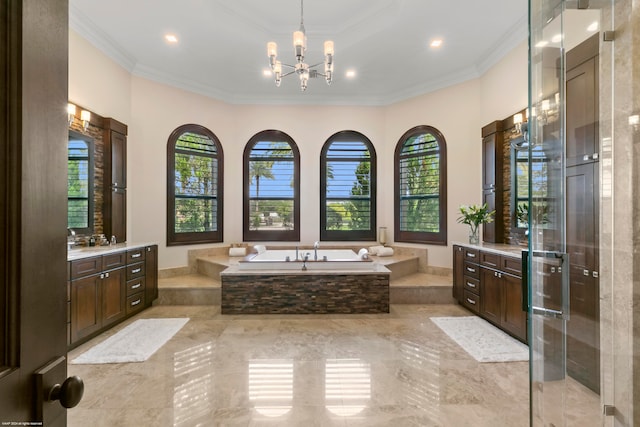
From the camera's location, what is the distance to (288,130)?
222 inches

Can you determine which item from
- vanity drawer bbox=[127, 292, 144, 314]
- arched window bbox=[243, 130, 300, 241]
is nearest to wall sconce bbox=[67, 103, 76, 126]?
vanity drawer bbox=[127, 292, 144, 314]

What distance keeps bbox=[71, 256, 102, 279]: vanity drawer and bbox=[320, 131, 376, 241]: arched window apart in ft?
11.5

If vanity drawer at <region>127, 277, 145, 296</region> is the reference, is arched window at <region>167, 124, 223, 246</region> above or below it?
above

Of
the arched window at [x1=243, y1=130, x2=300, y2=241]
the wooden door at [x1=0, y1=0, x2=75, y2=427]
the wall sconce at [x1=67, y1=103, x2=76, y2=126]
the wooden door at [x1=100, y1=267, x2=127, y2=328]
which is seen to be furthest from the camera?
the arched window at [x1=243, y1=130, x2=300, y2=241]

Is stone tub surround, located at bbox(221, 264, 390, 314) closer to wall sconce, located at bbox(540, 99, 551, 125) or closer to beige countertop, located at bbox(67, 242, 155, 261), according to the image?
beige countertop, located at bbox(67, 242, 155, 261)

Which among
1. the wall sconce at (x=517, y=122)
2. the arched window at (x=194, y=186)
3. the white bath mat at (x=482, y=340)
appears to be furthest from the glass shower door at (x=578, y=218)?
the arched window at (x=194, y=186)

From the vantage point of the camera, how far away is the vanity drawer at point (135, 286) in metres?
3.65

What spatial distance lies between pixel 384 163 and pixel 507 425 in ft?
14.4

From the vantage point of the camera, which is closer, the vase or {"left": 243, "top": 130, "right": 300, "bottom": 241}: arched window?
the vase

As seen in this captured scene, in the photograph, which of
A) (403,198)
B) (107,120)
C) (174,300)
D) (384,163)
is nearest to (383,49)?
(384,163)

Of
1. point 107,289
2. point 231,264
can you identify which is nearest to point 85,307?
point 107,289

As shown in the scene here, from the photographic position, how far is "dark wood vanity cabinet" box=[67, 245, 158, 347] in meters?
2.89

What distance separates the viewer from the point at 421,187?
5.27m

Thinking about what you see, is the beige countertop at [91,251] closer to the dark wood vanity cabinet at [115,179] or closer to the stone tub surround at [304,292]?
the dark wood vanity cabinet at [115,179]
